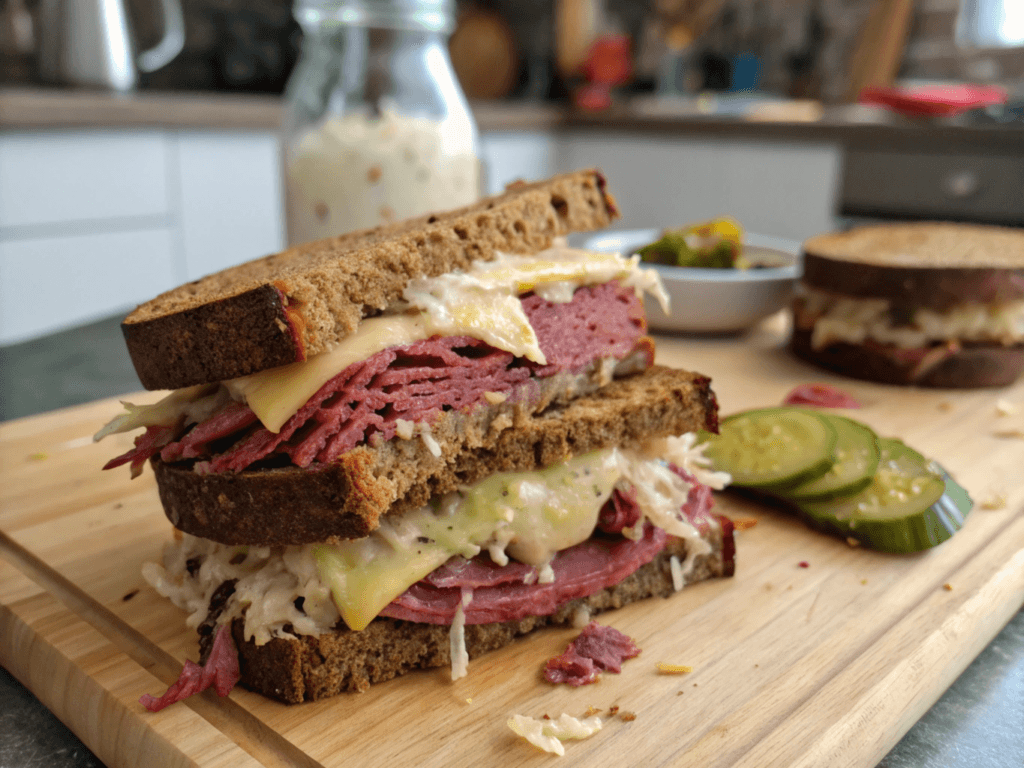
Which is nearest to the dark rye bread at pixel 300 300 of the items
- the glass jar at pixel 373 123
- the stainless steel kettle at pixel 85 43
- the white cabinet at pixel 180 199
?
the glass jar at pixel 373 123

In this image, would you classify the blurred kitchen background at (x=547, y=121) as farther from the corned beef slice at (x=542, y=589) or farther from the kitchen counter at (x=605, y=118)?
the corned beef slice at (x=542, y=589)

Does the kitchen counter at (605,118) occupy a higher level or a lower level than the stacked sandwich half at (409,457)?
higher

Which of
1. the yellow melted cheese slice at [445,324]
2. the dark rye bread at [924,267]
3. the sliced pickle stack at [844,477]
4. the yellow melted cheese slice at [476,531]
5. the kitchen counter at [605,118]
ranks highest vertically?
the kitchen counter at [605,118]

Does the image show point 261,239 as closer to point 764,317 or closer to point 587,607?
point 764,317

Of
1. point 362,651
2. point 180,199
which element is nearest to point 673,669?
point 362,651

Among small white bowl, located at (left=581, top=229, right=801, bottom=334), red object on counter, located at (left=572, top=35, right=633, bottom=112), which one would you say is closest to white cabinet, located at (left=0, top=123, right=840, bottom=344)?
red object on counter, located at (left=572, top=35, right=633, bottom=112)

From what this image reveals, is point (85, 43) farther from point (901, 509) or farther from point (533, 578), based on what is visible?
point (901, 509)
